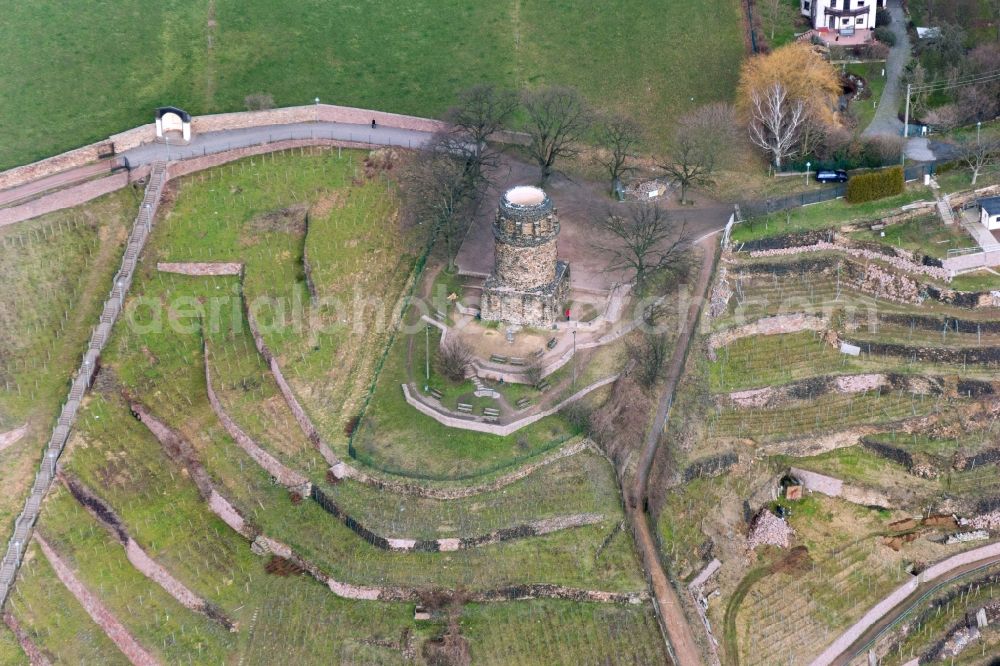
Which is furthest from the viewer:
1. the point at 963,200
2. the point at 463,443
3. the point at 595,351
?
the point at 963,200

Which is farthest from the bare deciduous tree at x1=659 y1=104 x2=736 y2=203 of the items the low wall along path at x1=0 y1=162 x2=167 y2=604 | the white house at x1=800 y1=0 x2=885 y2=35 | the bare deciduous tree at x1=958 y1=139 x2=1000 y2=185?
the low wall along path at x1=0 y1=162 x2=167 y2=604

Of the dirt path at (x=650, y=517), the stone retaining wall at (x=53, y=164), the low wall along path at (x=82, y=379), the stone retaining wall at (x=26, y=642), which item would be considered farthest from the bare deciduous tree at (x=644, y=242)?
the stone retaining wall at (x=26, y=642)

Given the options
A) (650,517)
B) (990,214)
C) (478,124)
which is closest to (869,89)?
(990,214)

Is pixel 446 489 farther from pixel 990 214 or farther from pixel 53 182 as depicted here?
pixel 990 214

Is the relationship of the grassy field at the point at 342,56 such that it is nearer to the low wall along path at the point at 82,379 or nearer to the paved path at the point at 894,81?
the low wall along path at the point at 82,379

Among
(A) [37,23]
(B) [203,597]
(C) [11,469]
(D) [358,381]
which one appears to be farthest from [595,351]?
(A) [37,23]

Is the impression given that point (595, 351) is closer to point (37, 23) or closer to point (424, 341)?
point (424, 341)
